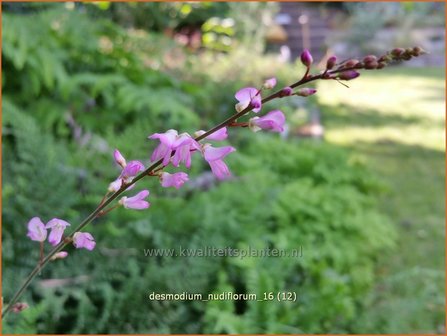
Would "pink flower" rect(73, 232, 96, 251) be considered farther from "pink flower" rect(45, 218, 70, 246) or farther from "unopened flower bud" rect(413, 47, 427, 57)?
"unopened flower bud" rect(413, 47, 427, 57)

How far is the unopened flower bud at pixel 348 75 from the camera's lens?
50 centimetres

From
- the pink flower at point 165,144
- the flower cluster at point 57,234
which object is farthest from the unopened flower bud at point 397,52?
the flower cluster at point 57,234

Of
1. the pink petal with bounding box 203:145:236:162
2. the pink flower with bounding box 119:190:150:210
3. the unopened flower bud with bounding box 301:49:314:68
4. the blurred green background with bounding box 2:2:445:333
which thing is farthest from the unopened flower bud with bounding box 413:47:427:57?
the blurred green background with bounding box 2:2:445:333

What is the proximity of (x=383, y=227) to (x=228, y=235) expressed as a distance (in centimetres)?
121

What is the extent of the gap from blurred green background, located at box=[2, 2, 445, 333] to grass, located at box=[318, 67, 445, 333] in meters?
0.02

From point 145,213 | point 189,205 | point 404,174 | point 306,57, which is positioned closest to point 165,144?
point 306,57

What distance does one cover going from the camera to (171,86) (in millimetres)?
3541

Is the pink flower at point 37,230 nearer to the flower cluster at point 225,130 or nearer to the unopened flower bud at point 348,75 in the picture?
the flower cluster at point 225,130

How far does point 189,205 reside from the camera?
2301 millimetres

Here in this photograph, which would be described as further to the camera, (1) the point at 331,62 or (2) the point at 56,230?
(2) the point at 56,230

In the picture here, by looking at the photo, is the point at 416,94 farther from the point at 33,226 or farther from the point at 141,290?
the point at 33,226

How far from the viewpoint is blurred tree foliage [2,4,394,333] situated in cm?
171

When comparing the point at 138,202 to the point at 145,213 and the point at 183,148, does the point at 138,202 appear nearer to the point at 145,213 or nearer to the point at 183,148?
the point at 183,148

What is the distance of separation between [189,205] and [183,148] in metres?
1.79
